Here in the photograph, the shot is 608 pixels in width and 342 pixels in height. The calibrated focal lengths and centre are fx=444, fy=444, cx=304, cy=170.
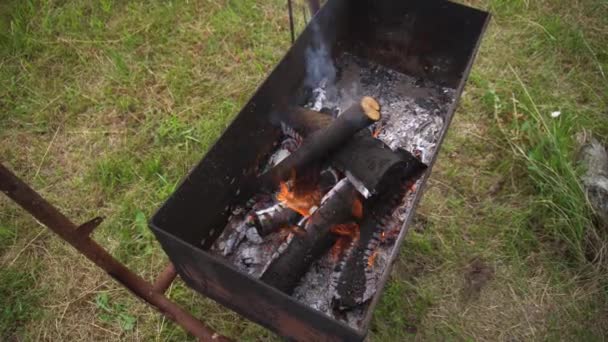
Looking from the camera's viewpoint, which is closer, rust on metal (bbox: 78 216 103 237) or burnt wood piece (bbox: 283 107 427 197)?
rust on metal (bbox: 78 216 103 237)

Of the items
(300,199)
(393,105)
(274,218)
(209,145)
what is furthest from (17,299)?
(393,105)

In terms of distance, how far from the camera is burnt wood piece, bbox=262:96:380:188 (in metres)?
1.89

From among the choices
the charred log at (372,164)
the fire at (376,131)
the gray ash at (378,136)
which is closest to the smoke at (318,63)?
the gray ash at (378,136)

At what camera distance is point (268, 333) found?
2080mm

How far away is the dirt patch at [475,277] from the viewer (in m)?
2.20

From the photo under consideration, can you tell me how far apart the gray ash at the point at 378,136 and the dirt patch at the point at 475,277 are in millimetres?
557

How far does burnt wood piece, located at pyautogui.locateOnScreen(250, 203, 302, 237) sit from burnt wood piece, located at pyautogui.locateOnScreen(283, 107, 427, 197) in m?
0.29

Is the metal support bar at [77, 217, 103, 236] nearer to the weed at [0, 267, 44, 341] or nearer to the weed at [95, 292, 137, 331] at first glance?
the weed at [95, 292, 137, 331]

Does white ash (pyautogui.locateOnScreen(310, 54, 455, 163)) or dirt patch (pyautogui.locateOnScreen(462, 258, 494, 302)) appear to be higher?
white ash (pyautogui.locateOnScreen(310, 54, 455, 163))

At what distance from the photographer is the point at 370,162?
1793mm

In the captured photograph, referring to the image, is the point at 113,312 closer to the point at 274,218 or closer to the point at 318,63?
the point at 274,218

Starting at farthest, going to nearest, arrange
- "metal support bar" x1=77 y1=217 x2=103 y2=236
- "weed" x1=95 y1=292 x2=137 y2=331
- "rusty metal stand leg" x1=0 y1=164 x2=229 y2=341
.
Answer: "weed" x1=95 y1=292 x2=137 y2=331 → "metal support bar" x1=77 y1=217 x2=103 y2=236 → "rusty metal stand leg" x1=0 y1=164 x2=229 y2=341

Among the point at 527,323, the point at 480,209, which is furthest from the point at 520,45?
the point at 527,323

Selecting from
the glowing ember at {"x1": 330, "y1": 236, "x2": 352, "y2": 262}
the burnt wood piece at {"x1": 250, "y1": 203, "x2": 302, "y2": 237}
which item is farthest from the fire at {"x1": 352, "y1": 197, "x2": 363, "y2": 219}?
the burnt wood piece at {"x1": 250, "y1": 203, "x2": 302, "y2": 237}
